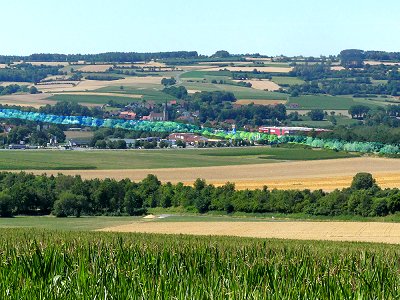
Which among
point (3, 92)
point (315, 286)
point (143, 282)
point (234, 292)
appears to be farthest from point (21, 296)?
point (3, 92)

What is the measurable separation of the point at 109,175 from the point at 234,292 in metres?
80.6

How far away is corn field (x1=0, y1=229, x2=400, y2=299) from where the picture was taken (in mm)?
19625

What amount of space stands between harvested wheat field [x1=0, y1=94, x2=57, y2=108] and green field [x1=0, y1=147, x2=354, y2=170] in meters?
46.2

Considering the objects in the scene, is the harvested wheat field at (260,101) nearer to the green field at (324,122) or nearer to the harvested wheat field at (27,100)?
the green field at (324,122)

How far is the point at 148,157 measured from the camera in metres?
120

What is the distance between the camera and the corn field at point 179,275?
1962cm

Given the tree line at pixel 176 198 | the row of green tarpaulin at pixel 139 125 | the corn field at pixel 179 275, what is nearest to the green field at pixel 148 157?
the row of green tarpaulin at pixel 139 125

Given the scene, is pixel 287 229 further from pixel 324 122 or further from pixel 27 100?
pixel 27 100

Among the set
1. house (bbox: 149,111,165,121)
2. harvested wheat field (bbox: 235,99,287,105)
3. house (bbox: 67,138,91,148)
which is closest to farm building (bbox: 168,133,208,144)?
house (bbox: 67,138,91,148)

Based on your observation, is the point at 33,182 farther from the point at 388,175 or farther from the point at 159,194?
the point at 388,175

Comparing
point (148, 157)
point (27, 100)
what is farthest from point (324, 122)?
point (27, 100)

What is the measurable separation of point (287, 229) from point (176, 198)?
22.1 metres

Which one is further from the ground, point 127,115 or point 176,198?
point 176,198

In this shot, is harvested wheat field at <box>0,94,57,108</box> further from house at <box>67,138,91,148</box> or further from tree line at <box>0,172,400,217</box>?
tree line at <box>0,172,400,217</box>
